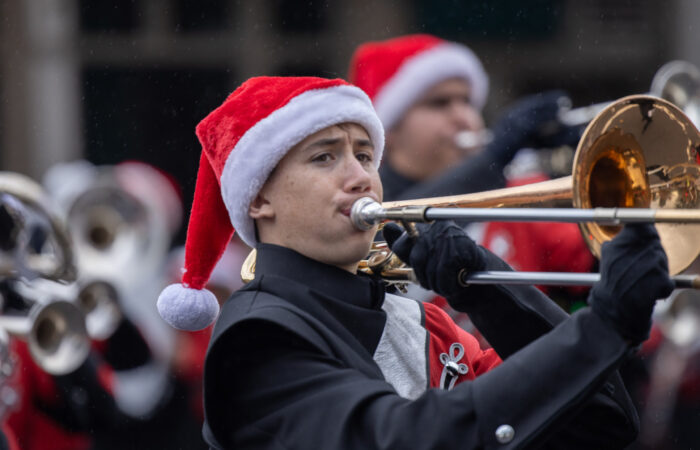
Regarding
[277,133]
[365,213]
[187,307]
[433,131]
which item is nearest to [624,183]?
[365,213]

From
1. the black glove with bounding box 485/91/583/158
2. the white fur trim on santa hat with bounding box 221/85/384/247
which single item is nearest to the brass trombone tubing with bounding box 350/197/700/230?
the white fur trim on santa hat with bounding box 221/85/384/247

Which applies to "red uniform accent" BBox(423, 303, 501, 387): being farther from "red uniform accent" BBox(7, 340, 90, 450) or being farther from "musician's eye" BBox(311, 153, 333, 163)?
"red uniform accent" BBox(7, 340, 90, 450)

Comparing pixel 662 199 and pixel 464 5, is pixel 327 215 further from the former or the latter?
pixel 464 5

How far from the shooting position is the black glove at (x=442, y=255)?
2660mm

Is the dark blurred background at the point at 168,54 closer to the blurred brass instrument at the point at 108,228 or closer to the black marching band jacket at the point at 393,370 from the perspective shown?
the blurred brass instrument at the point at 108,228

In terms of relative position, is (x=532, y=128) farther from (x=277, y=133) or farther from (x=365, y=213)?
(x=365, y=213)

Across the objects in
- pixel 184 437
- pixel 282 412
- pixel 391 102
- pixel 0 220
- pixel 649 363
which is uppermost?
pixel 282 412

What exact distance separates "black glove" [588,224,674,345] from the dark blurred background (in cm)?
791

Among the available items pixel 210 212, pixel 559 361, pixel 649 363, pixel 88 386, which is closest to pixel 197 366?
pixel 88 386

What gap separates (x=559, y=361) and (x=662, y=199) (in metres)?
0.74

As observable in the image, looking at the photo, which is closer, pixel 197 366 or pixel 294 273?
pixel 294 273

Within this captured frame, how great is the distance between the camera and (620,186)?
294 cm

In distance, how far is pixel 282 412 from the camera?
2559 millimetres

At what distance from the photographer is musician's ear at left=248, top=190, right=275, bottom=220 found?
115 inches
